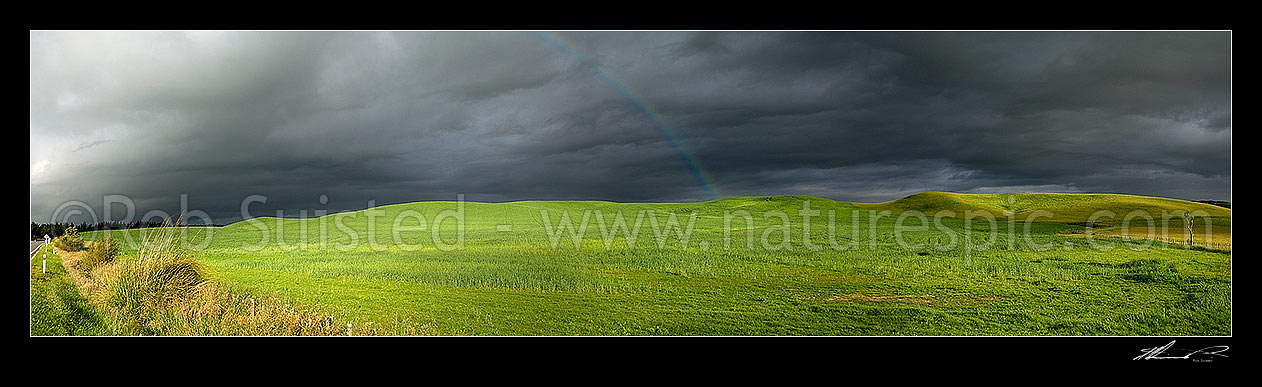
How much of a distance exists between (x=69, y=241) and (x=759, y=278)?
28.5 meters

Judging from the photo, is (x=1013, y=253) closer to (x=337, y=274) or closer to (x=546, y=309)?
(x=546, y=309)

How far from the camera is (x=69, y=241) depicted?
24.0 metres

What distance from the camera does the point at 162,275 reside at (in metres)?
12.3

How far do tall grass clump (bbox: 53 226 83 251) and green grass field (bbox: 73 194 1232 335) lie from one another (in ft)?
2.33

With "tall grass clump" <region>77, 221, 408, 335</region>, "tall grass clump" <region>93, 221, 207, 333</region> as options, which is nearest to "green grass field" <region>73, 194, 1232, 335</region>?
"tall grass clump" <region>77, 221, 408, 335</region>

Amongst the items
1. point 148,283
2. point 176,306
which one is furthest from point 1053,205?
point 148,283

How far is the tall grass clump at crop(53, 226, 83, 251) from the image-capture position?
23781 millimetres

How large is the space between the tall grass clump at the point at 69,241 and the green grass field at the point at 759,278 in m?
0.71

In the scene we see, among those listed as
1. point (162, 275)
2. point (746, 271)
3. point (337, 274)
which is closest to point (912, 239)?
point (746, 271)

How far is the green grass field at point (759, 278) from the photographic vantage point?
13.3 m

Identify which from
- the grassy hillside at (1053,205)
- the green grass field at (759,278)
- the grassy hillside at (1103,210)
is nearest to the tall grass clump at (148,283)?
the green grass field at (759,278)

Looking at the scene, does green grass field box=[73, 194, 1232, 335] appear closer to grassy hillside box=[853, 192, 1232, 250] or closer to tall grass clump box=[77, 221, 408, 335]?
grassy hillside box=[853, 192, 1232, 250]

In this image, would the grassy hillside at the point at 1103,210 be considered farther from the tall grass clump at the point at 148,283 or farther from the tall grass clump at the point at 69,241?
the tall grass clump at the point at 69,241

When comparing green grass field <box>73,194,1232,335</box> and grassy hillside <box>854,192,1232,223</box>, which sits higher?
grassy hillside <box>854,192,1232,223</box>
